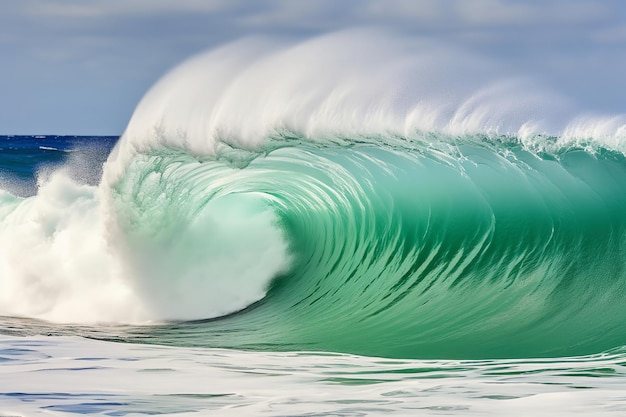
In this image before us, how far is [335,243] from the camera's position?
1316 cm

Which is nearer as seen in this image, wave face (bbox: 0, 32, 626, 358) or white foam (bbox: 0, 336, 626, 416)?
white foam (bbox: 0, 336, 626, 416)

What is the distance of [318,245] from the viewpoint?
13477 mm

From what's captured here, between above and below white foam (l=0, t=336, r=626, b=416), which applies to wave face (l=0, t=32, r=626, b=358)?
above

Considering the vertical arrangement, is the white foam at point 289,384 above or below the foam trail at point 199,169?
below

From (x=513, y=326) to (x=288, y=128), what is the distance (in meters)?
4.45

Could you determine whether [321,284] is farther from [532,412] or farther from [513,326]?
[532,412]

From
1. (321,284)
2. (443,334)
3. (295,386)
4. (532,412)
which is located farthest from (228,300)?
(532,412)

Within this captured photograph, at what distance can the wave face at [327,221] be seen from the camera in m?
10.1

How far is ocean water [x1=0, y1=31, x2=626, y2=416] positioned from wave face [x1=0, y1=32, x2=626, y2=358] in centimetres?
3

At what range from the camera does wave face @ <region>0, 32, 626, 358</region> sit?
33.2 feet

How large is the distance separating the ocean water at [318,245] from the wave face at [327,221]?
3 centimetres

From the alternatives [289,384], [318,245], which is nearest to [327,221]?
[318,245]

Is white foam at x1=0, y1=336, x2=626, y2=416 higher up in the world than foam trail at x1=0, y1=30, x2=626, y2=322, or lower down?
lower down

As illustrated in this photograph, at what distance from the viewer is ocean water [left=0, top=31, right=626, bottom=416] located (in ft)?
26.1
